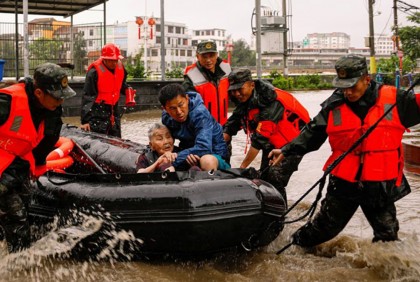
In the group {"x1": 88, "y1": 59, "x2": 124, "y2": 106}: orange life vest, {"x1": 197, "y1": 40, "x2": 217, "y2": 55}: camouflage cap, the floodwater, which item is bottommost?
the floodwater

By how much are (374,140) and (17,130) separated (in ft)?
7.99

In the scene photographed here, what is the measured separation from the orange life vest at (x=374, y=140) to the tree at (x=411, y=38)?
1337 inches

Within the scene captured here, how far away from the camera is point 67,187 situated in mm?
5266

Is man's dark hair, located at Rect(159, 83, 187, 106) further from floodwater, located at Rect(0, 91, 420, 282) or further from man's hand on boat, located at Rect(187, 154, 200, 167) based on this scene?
floodwater, located at Rect(0, 91, 420, 282)

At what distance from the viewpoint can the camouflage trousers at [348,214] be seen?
451 centimetres

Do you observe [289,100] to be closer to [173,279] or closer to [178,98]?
[178,98]

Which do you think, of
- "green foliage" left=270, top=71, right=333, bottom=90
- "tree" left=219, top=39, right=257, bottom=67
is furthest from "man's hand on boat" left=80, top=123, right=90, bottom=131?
"tree" left=219, top=39, right=257, bottom=67

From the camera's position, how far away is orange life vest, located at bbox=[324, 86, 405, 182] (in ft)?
14.3

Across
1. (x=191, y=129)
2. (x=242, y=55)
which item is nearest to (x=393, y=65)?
(x=191, y=129)

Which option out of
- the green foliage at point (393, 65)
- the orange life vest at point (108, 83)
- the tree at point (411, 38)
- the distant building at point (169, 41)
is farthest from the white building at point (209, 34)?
the orange life vest at point (108, 83)

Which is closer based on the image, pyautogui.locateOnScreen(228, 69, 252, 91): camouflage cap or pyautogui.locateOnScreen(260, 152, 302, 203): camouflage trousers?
pyautogui.locateOnScreen(228, 69, 252, 91): camouflage cap

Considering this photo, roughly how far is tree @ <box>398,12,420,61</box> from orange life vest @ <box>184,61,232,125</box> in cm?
3212

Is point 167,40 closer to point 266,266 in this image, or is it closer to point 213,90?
point 213,90

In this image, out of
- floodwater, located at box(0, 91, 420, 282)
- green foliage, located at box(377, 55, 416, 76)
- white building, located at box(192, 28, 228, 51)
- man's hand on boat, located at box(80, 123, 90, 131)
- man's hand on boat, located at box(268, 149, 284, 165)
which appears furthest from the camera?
white building, located at box(192, 28, 228, 51)
